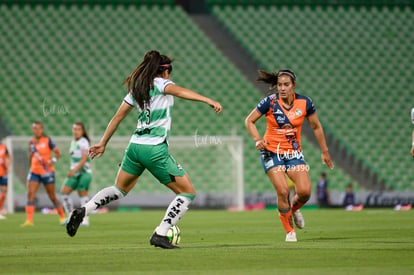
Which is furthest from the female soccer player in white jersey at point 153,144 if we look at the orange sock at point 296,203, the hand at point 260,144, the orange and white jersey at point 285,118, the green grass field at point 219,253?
the orange sock at point 296,203

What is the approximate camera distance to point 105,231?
48.6 feet

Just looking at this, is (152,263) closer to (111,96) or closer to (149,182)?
(149,182)

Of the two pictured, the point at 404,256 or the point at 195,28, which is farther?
the point at 195,28

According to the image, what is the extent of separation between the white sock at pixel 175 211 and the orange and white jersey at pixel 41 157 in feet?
30.0

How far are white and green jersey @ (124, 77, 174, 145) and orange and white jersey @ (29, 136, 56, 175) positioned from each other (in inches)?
358

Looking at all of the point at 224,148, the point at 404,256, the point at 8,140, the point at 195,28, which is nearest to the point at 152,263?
the point at 404,256

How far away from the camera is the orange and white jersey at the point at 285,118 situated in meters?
11.8

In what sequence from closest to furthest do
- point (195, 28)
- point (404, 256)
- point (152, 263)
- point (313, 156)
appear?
point (152, 263), point (404, 256), point (313, 156), point (195, 28)

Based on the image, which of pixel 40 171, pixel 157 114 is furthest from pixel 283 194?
pixel 40 171

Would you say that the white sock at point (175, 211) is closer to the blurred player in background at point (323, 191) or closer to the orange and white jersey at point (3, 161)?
the orange and white jersey at point (3, 161)

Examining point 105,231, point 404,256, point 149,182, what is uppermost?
point 404,256

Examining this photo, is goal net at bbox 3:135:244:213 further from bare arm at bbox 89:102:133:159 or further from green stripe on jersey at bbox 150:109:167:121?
green stripe on jersey at bbox 150:109:167:121

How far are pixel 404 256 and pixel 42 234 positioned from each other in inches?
286

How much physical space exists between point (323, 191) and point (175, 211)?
19097mm
